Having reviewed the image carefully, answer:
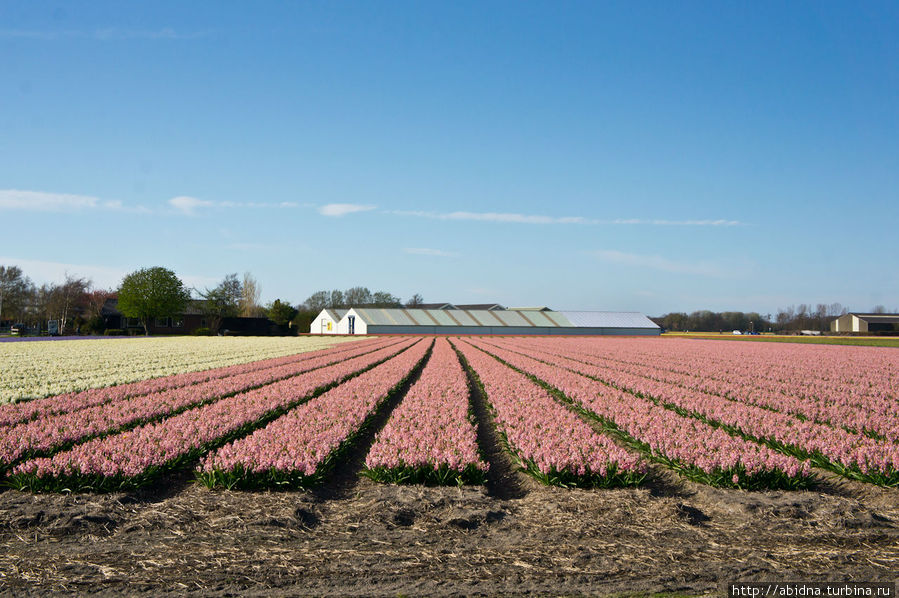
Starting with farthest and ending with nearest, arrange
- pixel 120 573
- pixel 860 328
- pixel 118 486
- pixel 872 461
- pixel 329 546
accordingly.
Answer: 1. pixel 860 328
2. pixel 872 461
3. pixel 118 486
4. pixel 329 546
5. pixel 120 573

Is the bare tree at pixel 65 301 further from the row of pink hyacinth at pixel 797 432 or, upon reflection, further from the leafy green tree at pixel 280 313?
the row of pink hyacinth at pixel 797 432

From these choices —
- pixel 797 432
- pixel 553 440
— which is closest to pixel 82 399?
pixel 553 440

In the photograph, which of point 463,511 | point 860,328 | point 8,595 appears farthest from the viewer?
point 860,328

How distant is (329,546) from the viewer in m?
6.32

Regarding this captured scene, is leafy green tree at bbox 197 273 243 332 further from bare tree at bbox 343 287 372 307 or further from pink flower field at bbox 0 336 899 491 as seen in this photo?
pink flower field at bbox 0 336 899 491

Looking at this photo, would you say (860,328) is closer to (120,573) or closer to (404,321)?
(404,321)

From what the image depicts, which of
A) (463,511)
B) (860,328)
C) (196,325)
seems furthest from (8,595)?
(860,328)

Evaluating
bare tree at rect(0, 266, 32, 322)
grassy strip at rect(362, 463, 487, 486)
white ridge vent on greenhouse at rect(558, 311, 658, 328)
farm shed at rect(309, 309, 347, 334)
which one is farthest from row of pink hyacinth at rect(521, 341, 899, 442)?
bare tree at rect(0, 266, 32, 322)

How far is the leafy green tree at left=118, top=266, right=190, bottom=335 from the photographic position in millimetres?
87938

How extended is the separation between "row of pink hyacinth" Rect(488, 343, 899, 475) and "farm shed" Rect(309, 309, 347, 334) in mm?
84512

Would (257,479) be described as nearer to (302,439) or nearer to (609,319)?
(302,439)

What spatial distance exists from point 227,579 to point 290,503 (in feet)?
6.68

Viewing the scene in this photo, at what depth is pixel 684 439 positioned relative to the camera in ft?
32.6

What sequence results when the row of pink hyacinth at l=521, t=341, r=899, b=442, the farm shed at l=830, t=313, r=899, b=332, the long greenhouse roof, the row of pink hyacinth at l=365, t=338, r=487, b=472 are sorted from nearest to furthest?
the row of pink hyacinth at l=365, t=338, r=487, b=472 < the row of pink hyacinth at l=521, t=341, r=899, b=442 < the long greenhouse roof < the farm shed at l=830, t=313, r=899, b=332
